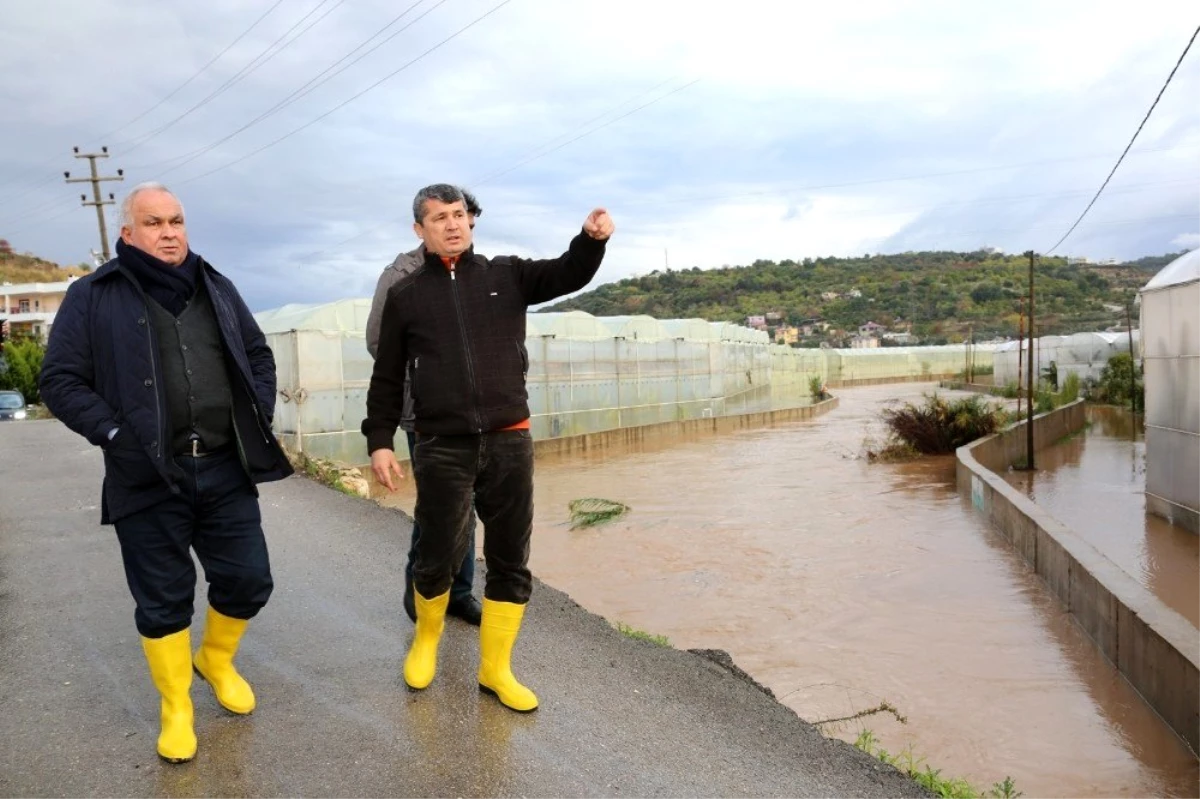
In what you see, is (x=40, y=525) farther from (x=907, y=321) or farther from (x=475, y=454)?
(x=907, y=321)

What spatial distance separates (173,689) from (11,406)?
30.1m

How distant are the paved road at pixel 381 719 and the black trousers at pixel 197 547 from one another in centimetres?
49

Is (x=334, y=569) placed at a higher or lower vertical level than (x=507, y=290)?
lower

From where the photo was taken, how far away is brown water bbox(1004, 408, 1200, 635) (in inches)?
371

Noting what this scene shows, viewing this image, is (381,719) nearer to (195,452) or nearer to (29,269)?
(195,452)

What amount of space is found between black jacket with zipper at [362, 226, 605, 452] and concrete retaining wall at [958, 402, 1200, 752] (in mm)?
3802

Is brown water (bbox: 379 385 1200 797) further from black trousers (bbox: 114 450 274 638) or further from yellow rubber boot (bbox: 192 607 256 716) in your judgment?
black trousers (bbox: 114 450 274 638)

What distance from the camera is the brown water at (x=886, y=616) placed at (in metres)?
5.33

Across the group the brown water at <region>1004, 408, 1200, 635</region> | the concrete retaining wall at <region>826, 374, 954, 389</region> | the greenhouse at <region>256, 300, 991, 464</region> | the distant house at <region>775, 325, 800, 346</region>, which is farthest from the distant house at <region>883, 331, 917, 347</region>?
the brown water at <region>1004, 408, 1200, 635</region>

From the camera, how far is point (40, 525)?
8000 millimetres

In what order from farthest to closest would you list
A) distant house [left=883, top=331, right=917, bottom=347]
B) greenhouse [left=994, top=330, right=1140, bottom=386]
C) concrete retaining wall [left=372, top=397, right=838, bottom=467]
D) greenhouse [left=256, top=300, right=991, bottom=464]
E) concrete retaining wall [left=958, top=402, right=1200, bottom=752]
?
distant house [left=883, top=331, right=917, bottom=347] → greenhouse [left=994, top=330, right=1140, bottom=386] → concrete retaining wall [left=372, top=397, right=838, bottom=467] → greenhouse [left=256, top=300, right=991, bottom=464] → concrete retaining wall [left=958, top=402, right=1200, bottom=752]

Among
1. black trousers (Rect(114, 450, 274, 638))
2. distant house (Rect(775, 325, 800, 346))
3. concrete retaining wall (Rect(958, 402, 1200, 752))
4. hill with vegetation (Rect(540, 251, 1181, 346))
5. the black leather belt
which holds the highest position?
hill with vegetation (Rect(540, 251, 1181, 346))

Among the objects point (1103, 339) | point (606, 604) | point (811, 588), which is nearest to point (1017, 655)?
point (811, 588)

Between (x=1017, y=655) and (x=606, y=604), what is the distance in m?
3.16
